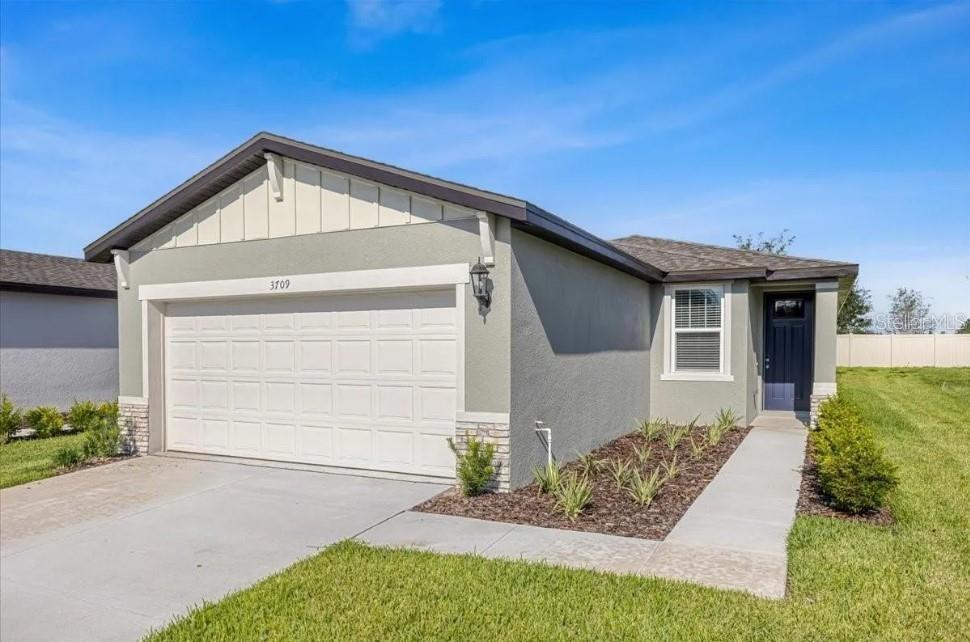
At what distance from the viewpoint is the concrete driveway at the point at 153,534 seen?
409cm

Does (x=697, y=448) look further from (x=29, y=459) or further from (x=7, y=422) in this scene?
(x=7, y=422)

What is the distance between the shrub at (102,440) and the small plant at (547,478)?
6.48 metres

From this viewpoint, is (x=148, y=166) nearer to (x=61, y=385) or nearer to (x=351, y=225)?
(x=61, y=385)

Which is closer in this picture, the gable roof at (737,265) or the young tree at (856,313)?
the gable roof at (737,265)

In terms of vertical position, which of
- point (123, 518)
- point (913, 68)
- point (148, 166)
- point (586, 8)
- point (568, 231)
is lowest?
point (123, 518)

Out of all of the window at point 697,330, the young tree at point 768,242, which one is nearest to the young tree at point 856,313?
the young tree at point 768,242

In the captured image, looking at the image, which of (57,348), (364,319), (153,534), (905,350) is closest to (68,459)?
(153,534)

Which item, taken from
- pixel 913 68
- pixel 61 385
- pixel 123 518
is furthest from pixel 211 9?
pixel 913 68

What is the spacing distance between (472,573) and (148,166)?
13.4 metres

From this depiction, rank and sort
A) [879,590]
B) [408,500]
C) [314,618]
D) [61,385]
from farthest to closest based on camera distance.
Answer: [61,385]
[408,500]
[879,590]
[314,618]

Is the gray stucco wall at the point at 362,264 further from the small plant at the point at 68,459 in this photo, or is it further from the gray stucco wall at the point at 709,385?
the gray stucco wall at the point at 709,385

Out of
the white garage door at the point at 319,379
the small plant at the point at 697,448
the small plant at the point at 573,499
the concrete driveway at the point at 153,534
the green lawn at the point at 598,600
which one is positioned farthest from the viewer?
the small plant at the point at 697,448

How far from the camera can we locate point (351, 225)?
24.7ft

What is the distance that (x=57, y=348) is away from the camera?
13.6m
